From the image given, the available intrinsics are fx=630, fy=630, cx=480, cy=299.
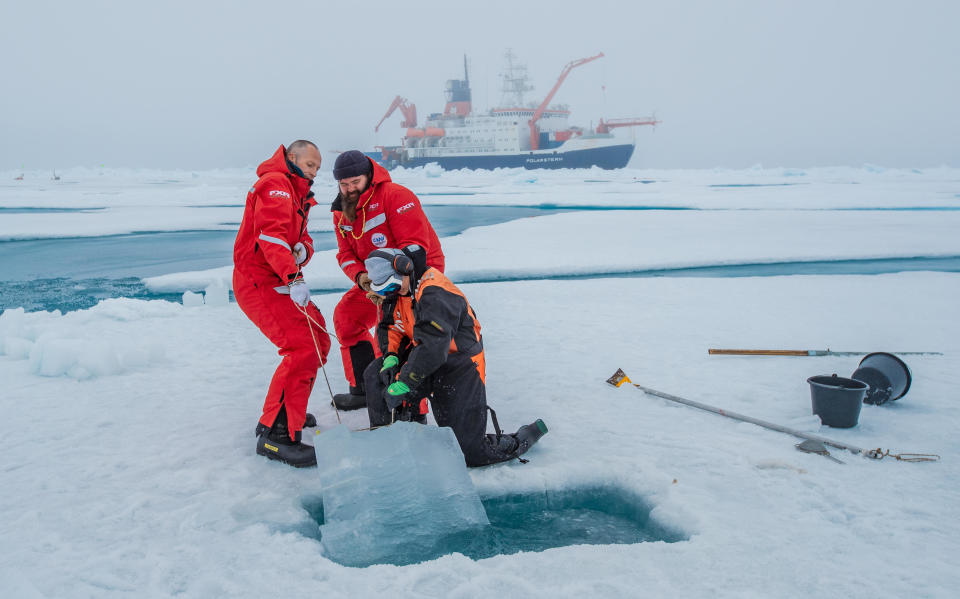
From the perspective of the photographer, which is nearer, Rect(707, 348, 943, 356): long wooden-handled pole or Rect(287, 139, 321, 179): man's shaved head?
Rect(287, 139, 321, 179): man's shaved head

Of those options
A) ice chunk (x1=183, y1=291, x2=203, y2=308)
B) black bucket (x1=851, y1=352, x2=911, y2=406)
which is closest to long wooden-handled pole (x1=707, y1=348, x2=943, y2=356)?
black bucket (x1=851, y1=352, x2=911, y2=406)

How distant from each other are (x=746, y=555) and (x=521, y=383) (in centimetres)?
173

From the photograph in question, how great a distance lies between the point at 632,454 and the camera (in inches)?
101

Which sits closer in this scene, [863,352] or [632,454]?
[632,454]

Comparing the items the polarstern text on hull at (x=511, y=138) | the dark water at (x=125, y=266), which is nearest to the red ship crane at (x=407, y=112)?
the polarstern text on hull at (x=511, y=138)

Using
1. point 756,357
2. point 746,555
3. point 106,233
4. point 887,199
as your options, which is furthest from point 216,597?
point 887,199

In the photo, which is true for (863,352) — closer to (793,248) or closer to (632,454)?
(632,454)

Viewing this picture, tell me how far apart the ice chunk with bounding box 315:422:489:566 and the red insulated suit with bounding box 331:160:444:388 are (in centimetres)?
93

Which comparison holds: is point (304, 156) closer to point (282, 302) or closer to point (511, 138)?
point (282, 302)

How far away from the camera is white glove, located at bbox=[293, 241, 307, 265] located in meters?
2.69

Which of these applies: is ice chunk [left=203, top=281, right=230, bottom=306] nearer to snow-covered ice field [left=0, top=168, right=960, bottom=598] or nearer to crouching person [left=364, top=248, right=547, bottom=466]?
snow-covered ice field [left=0, top=168, right=960, bottom=598]

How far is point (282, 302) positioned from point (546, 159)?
129ft

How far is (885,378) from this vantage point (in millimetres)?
2992

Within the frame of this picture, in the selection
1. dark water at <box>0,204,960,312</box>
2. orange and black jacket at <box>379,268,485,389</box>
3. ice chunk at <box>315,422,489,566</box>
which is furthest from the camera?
dark water at <box>0,204,960,312</box>
